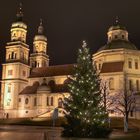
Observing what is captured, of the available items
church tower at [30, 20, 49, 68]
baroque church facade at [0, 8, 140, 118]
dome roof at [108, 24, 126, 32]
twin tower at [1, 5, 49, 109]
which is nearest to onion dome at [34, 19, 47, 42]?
church tower at [30, 20, 49, 68]

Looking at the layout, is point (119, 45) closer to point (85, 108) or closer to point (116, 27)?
point (116, 27)

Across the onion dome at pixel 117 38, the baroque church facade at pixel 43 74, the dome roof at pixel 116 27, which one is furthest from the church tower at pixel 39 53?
the dome roof at pixel 116 27

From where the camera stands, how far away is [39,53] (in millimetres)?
98312

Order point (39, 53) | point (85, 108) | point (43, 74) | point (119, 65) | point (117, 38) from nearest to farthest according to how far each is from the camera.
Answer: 1. point (85, 108)
2. point (119, 65)
3. point (117, 38)
4. point (43, 74)
5. point (39, 53)

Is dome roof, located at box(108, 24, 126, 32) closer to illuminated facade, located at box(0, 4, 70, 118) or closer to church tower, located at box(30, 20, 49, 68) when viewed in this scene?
illuminated facade, located at box(0, 4, 70, 118)

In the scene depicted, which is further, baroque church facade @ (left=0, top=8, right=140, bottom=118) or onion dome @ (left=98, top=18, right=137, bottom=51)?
onion dome @ (left=98, top=18, right=137, bottom=51)

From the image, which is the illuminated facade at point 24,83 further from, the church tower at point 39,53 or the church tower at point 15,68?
the church tower at point 39,53

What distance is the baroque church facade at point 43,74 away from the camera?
228ft

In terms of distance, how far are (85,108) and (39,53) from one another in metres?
74.1

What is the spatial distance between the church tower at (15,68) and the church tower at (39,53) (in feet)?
26.3

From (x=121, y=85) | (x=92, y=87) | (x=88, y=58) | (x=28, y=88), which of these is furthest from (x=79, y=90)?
(x=28, y=88)

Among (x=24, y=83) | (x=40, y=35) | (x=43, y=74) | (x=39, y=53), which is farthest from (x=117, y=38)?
(x=40, y=35)

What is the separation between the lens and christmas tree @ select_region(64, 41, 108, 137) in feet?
84.1

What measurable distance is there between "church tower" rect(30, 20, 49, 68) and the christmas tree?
2839 inches
